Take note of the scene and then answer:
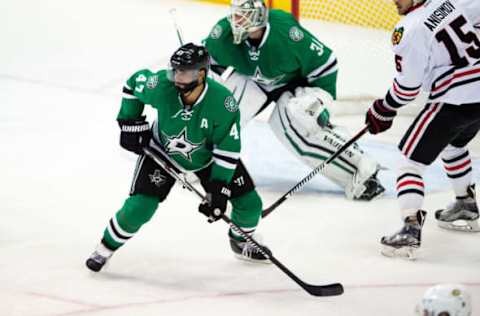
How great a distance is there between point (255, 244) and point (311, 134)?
106 cm

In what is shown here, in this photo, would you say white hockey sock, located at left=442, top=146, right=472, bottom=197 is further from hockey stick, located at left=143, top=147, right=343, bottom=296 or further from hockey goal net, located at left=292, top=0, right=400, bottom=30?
hockey goal net, located at left=292, top=0, right=400, bottom=30

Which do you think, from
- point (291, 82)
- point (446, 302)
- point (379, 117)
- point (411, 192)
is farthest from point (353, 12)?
point (446, 302)

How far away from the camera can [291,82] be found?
15.6ft

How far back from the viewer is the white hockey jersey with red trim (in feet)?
12.5

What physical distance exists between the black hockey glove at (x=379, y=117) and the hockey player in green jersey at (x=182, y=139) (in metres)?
0.54

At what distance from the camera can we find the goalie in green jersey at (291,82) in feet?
15.0

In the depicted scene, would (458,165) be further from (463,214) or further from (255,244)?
(255,244)

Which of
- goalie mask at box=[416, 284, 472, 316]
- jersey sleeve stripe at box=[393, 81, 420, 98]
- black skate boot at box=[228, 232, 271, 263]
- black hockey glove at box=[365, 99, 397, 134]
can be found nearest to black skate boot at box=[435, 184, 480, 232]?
black hockey glove at box=[365, 99, 397, 134]

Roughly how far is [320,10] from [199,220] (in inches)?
103

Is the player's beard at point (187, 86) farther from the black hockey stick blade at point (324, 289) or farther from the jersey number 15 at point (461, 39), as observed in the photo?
the jersey number 15 at point (461, 39)

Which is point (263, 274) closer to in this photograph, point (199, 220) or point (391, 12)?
point (199, 220)

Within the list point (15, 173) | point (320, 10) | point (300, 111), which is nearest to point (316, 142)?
point (300, 111)

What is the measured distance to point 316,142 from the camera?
15.6ft

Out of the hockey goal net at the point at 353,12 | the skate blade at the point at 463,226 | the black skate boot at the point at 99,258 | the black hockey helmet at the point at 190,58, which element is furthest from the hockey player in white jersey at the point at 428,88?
the hockey goal net at the point at 353,12
